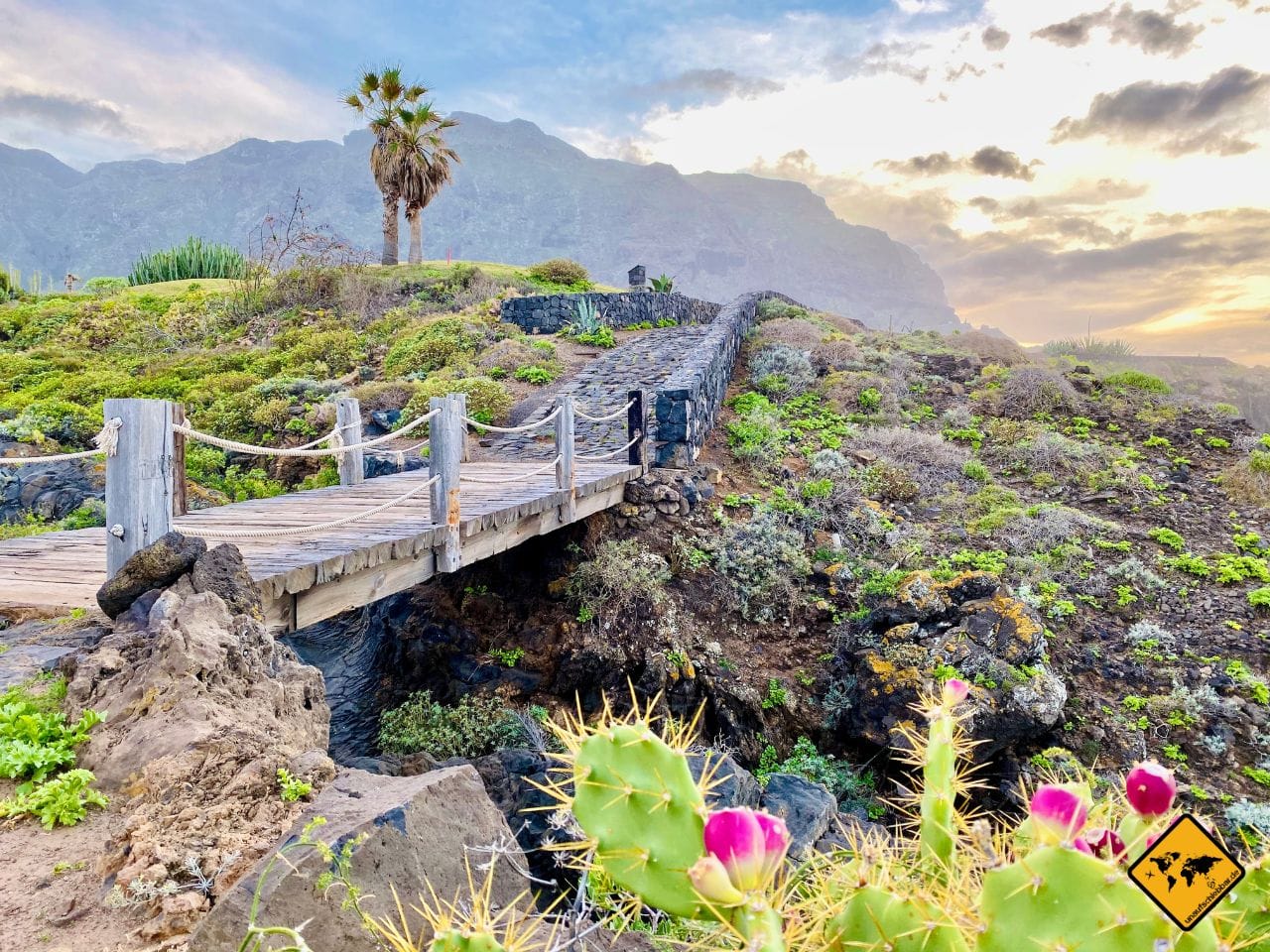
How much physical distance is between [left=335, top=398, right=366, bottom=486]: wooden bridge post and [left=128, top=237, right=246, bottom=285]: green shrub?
71.6ft

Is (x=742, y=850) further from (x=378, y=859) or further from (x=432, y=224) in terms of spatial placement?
(x=432, y=224)

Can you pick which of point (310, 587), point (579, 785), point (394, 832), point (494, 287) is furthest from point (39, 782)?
point (494, 287)

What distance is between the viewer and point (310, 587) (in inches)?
176

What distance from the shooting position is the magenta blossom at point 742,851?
3.84ft

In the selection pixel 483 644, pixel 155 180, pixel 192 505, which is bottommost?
pixel 483 644

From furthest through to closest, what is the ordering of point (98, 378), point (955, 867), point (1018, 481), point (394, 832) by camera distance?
point (98, 378)
point (1018, 481)
point (394, 832)
point (955, 867)

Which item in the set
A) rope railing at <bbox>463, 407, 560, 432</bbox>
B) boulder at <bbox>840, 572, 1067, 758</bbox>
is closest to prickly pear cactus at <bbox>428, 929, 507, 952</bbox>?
rope railing at <bbox>463, 407, 560, 432</bbox>

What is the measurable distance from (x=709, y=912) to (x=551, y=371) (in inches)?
552

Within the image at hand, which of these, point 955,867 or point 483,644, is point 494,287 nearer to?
point 483,644

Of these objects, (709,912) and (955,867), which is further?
(955,867)

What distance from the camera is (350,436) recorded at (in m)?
8.19

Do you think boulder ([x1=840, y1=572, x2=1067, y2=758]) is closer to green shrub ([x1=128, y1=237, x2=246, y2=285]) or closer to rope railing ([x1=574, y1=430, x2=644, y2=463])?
rope railing ([x1=574, y1=430, x2=644, y2=463])

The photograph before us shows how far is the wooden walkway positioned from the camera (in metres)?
4.29

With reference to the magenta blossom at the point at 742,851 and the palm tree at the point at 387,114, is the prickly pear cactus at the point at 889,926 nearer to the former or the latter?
the magenta blossom at the point at 742,851
